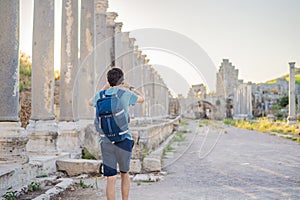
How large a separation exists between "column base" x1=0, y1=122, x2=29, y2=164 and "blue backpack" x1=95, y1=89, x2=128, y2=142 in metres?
2.09

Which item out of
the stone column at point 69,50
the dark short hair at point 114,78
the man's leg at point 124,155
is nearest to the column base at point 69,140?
the stone column at point 69,50

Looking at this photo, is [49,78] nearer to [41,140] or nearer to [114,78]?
[41,140]

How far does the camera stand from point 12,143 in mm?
5309

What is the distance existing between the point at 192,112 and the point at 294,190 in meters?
56.3

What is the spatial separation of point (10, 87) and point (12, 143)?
0.87 meters

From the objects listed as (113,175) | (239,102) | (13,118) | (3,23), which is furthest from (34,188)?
(239,102)

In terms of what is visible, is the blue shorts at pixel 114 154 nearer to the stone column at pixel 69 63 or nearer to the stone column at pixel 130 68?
the stone column at pixel 69 63

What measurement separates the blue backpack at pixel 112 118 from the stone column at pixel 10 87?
2122mm

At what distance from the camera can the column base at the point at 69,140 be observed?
8427 mm

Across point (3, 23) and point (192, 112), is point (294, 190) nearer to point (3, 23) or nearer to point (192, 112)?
point (3, 23)

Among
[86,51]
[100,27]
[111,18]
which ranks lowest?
[86,51]

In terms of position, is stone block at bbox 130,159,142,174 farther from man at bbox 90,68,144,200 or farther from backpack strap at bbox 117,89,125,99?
backpack strap at bbox 117,89,125,99

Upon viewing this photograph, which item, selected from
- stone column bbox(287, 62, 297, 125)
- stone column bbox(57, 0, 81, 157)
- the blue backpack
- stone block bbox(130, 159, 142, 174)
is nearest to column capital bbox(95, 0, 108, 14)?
stone column bbox(57, 0, 81, 157)

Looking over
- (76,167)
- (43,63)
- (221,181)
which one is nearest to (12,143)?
(76,167)
